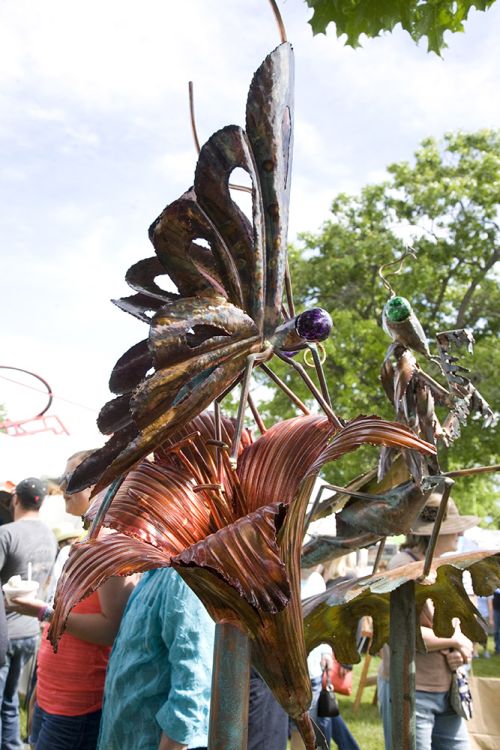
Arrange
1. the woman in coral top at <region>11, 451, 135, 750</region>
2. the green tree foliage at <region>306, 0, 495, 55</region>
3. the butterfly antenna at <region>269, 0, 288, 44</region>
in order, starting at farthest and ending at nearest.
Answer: the woman in coral top at <region>11, 451, 135, 750</region>, the green tree foliage at <region>306, 0, 495, 55</region>, the butterfly antenna at <region>269, 0, 288, 44</region>

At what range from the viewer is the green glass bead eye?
4.31 feet

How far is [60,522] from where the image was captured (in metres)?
8.62

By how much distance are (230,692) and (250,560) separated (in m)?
0.30

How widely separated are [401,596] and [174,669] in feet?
3.48

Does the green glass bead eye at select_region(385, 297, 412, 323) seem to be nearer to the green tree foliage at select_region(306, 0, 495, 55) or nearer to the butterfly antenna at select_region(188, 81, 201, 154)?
the butterfly antenna at select_region(188, 81, 201, 154)

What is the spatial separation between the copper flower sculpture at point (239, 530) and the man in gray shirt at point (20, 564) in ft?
12.1

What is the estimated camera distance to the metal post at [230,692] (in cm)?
96

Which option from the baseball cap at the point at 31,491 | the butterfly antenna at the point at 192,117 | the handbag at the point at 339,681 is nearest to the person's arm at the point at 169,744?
the butterfly antenna at the point at 192,117

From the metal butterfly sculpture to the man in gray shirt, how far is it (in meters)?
3.77

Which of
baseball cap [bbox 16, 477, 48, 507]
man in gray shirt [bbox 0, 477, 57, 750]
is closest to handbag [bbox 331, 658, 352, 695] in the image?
man in gray shirt [bbox 0, 477, 57, 750]

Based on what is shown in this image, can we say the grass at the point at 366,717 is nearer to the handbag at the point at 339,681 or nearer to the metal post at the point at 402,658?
the handbag at the point at 339,681

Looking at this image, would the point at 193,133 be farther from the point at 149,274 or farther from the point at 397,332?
the point at 397,332

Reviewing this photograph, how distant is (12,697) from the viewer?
15.1 feet

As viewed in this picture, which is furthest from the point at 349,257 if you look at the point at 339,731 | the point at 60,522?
the point at 339,731
